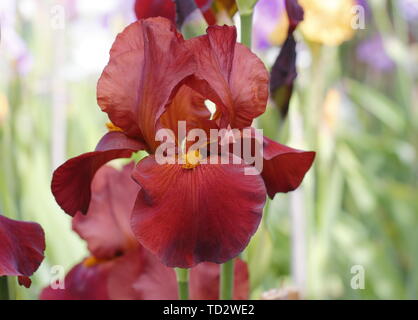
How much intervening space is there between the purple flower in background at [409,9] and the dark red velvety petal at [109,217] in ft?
5.32

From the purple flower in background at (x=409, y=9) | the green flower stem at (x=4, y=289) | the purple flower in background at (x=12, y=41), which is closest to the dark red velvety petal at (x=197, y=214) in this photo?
the green flower stem at (x=4, y=289)

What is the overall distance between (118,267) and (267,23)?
1.23m

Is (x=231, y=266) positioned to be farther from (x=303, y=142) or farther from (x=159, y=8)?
(x=303, y=142)

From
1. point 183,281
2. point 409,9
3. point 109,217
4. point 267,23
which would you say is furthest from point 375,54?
point 183,281

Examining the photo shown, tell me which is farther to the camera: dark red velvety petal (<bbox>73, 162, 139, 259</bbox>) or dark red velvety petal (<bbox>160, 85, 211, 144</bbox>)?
dark red velvety petal (<bbox>73, 162, 139, 259</bbox>)

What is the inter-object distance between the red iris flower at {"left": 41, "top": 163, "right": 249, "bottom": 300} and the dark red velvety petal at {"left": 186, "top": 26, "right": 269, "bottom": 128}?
148mm

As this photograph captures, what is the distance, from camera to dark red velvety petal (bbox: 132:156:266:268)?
407 millimetres

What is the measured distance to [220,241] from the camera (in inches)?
16.1

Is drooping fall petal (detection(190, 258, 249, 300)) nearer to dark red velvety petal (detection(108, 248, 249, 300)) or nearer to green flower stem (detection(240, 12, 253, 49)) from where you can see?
dark red velvety petal (detection(108, 248, 249, 300))

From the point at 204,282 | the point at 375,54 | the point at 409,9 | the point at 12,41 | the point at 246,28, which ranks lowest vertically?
the point at 204,282

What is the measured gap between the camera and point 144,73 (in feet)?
1.48

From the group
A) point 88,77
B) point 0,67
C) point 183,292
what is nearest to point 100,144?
point 183,292

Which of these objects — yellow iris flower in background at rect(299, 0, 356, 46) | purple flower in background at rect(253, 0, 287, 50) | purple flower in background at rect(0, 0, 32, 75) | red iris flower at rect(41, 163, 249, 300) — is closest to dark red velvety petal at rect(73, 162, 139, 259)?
red iris flower at rect(41, 163, 249, 300)
